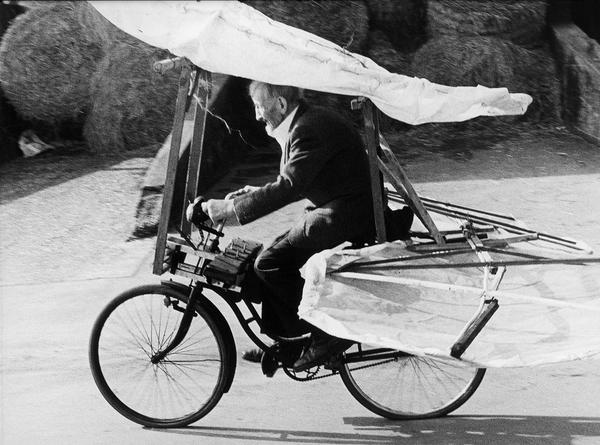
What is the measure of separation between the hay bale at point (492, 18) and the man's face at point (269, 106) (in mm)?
7303

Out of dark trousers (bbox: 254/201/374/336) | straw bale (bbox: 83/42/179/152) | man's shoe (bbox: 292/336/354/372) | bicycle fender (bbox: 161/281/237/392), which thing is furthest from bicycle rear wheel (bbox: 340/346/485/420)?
straw bale (bbox: 83/42/179/152)

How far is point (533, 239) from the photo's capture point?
526 cm

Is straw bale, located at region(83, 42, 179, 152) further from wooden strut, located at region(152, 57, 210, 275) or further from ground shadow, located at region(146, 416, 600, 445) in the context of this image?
ground shadow, located at region(146, 416, 600, 445)

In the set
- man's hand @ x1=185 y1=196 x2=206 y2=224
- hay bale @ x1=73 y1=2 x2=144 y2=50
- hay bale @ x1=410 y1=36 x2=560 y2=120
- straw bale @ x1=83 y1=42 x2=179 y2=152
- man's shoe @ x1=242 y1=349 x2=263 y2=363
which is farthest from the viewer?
hay bale @ x1=410 y1=36 x2=560 y2=120

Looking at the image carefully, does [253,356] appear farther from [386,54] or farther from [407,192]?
[386,54]

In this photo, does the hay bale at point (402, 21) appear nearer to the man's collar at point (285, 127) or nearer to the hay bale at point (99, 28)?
the hay bale at point (99, 28)

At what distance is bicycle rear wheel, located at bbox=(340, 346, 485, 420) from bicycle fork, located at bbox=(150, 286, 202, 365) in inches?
33.0

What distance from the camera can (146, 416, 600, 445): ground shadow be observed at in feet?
17.4

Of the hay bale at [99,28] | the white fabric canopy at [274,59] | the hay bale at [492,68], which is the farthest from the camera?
the hay bale at [492,68]

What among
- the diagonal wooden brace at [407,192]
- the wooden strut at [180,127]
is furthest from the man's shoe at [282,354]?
the diagonal wooden brace at [407,192]

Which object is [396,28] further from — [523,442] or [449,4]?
[523,442]

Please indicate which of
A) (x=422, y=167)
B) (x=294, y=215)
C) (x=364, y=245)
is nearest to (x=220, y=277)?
(x=364, y=245)

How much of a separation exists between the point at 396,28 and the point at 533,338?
8.02m

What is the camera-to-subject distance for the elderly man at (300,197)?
5.03 meters
